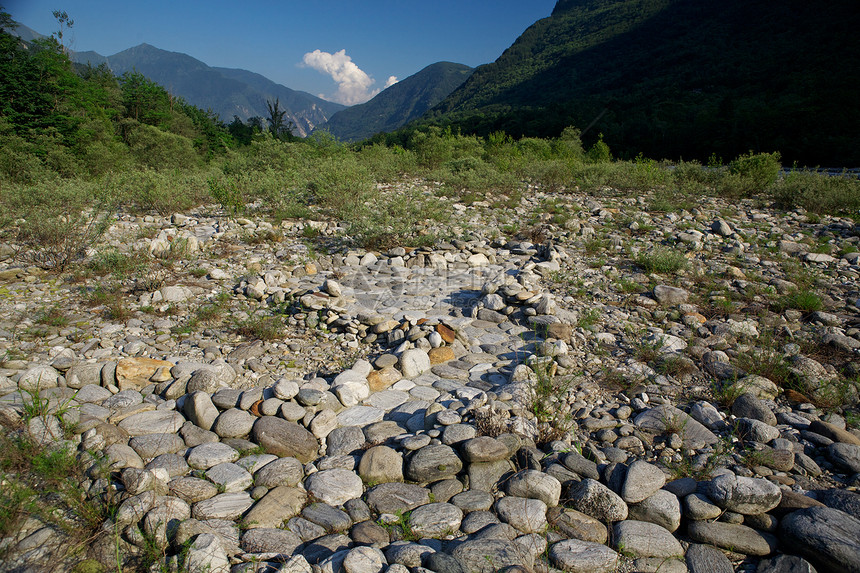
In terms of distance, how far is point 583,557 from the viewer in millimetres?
1899

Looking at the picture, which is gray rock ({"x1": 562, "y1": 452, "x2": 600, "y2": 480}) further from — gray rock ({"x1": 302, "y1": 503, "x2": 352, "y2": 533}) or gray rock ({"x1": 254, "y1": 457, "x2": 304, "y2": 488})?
gray rock ({"x1": 254, "y1": 457, "x2": 304, "y2": 488})

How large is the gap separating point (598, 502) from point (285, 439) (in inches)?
74.2

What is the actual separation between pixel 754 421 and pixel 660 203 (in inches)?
329

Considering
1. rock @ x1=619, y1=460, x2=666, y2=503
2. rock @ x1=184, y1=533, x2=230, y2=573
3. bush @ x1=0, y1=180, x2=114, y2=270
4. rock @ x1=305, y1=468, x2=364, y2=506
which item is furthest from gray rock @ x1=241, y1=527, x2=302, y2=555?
bush @ x1=0, y1=180, x2=114, y2=270

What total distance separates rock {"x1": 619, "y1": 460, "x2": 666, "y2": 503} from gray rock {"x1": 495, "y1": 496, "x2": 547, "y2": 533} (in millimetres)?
475

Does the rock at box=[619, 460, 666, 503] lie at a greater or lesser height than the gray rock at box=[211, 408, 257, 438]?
lesser

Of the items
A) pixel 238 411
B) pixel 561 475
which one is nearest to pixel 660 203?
pixel 561 475

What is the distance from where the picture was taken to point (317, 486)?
2.36m

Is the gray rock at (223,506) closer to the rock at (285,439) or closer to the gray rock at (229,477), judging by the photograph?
the gray rock at (229,477)

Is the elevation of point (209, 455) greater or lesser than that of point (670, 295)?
greater

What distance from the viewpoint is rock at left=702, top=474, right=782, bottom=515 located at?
7.06ft

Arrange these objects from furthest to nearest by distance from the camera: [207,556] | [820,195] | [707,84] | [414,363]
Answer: [707,84], [820,195], [414,363], [207,556]

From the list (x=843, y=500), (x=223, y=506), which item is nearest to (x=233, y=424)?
(x=223, y=506)

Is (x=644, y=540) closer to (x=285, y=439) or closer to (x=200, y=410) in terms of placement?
(x=285, y=439)
